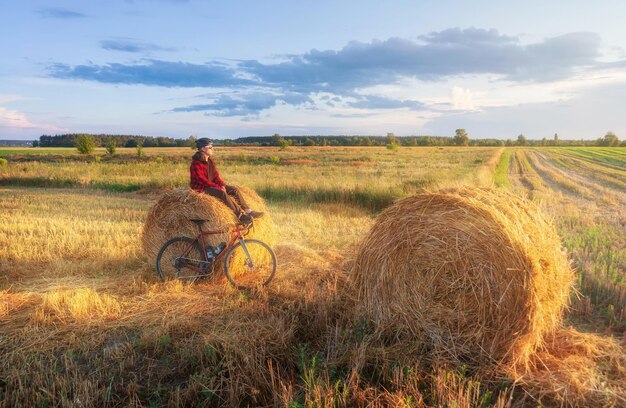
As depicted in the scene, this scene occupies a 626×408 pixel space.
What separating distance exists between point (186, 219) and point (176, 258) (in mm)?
637

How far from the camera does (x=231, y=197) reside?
7590mm

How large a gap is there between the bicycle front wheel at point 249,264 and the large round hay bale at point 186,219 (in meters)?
0.28

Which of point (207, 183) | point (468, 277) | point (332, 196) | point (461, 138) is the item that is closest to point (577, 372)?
point (468, 277)

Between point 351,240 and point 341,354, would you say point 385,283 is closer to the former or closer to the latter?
point 341,354

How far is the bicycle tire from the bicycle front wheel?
49 centimetres

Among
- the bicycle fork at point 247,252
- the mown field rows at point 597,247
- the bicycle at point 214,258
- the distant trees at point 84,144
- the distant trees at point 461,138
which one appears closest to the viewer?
the mown field rows at point 597,247

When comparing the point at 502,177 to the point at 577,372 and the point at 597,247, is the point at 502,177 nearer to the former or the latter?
the point at 597,247

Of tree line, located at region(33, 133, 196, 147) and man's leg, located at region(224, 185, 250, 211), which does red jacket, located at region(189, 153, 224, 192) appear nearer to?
man's leg, located at region(224, 185, 250, 211)

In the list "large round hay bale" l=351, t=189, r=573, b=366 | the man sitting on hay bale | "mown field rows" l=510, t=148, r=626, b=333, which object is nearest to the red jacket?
the man sitting on hay bale

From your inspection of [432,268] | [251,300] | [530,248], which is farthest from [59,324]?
[530,248]

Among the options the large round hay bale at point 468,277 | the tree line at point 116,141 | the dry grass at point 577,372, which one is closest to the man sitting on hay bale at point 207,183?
the large round hay bale at point 468,277

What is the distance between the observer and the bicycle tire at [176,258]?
7.15 meters

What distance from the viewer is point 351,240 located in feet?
32.3

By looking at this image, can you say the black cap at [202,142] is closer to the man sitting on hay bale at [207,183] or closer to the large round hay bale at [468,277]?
the man sitting on hay bale at [207,183]
